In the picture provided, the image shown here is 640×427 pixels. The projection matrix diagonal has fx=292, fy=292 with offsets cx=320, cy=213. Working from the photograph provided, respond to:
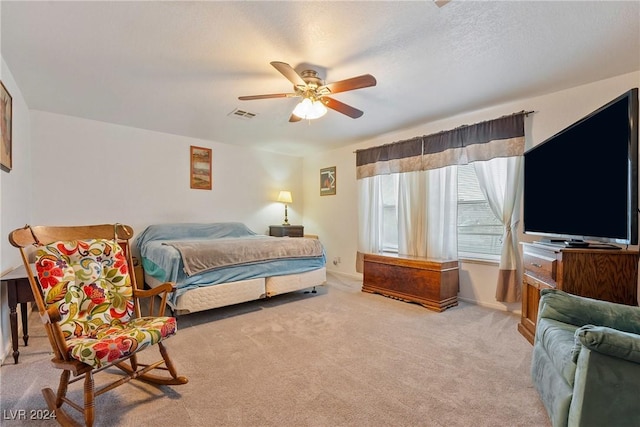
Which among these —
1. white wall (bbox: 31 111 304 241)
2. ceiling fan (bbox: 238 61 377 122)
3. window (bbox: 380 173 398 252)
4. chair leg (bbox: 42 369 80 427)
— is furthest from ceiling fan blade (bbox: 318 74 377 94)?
white wall (bbox: 31 111 304 241)

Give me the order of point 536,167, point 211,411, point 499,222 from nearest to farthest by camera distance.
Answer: point 211,411 → point 536,167 → point 499,222

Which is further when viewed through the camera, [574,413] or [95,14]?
[95,14]

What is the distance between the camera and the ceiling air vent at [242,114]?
348cm

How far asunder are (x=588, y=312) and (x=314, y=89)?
7.77ft

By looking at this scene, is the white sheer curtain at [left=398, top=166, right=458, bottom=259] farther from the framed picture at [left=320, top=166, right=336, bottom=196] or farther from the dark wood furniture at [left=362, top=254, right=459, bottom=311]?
the framed picture at [left=320, top=166, right=336, bottom=196]

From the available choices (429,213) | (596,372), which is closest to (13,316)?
(596,372)

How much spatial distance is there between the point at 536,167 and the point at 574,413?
7.14 ft

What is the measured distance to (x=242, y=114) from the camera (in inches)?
141

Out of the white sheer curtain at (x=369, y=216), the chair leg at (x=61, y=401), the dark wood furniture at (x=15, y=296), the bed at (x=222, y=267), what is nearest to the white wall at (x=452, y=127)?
the white sheer curtain at (x=369, y=216)

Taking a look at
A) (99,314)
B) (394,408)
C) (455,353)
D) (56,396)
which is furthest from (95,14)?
(455,353)

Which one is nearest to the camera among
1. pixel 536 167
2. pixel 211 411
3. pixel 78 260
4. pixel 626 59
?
pixel 211 411

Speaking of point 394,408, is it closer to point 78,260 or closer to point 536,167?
point 78,260

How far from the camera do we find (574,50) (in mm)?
2201

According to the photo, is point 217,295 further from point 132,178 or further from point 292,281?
point 132,178
